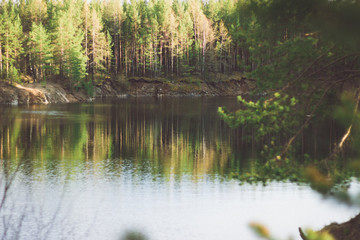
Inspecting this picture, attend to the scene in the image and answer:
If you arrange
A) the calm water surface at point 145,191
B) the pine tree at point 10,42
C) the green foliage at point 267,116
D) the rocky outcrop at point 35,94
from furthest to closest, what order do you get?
1. the pine tree at point 10,42
2. the rocky outcrop at point 35,94
3. the calm water surface at point 145,191
4. the green foliage at point 267,116

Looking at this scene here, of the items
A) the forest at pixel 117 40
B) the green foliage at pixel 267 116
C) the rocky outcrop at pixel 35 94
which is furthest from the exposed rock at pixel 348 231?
the forest at pixel 117 40

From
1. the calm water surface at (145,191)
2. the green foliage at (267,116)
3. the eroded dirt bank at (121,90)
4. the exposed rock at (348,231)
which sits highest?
the eroded dirt bank at (121,90)

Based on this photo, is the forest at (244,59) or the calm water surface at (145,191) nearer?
the forest at (244,59)

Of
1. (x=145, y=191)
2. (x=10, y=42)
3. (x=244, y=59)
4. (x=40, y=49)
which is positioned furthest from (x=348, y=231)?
(x=10, y=42)

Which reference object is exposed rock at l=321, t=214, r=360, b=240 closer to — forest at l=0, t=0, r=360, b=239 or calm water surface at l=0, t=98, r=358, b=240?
forest at l=0, t=0, r=360, b=239

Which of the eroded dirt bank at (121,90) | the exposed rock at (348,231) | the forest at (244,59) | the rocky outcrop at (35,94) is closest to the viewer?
the forest at (244,59)

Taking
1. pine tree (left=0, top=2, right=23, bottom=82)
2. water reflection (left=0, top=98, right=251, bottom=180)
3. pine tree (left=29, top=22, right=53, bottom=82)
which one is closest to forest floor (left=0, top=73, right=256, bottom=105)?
pine tree (left=29, top=22, right=53, bottom=82)

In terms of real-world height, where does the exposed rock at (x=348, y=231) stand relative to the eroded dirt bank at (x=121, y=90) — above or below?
below

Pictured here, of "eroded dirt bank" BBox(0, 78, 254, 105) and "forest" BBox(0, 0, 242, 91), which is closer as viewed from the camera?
"eroded dirt bank" BBox(0, 78, 254, 105)

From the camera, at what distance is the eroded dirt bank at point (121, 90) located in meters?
76.1

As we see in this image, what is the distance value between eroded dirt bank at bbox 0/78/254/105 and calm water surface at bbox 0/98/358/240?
34669 millimetres

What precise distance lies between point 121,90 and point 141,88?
15.1 ft

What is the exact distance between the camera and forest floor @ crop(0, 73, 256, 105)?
7969 centimetres

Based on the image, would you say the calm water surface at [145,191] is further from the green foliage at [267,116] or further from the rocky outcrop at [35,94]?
the rocky outcrop at [35,94]
